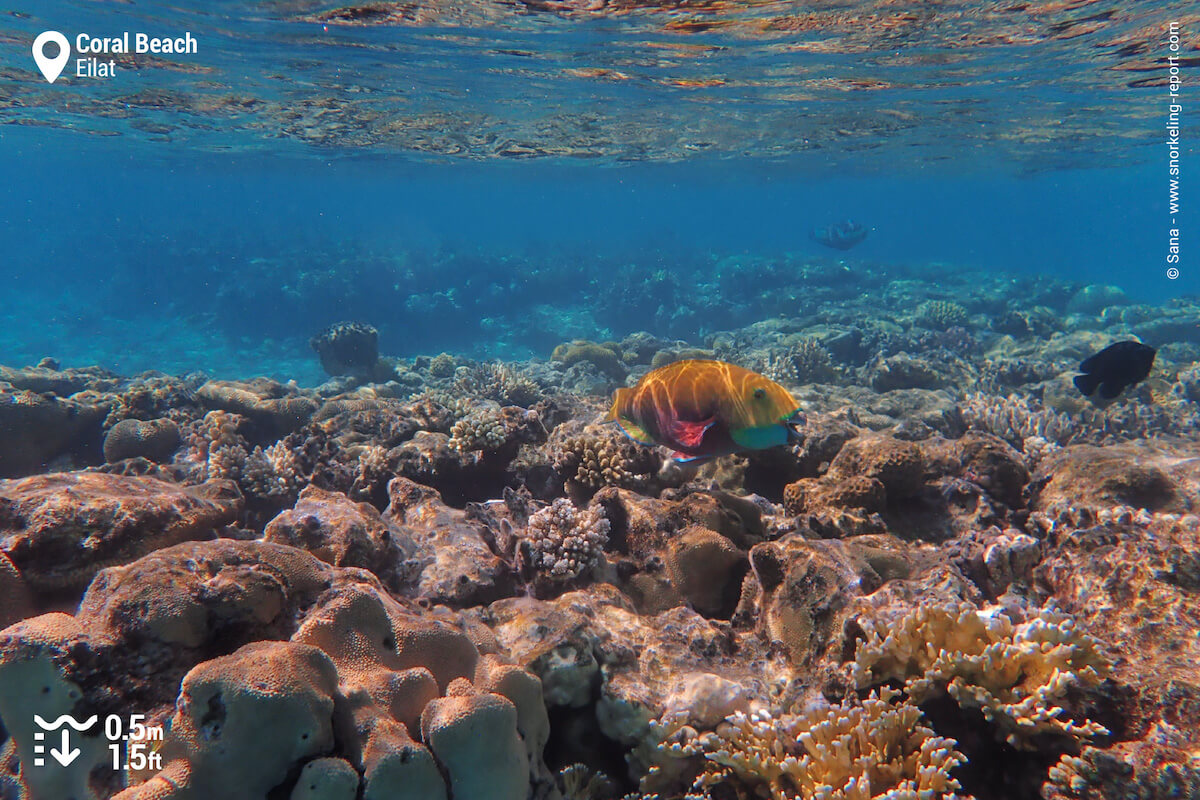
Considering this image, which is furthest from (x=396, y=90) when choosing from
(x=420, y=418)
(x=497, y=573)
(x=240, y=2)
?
(x=497, y=573)

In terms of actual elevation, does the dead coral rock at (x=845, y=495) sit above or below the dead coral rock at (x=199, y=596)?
below

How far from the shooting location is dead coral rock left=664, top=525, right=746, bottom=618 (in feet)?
13.1

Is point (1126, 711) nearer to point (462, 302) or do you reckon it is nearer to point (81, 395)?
point (81, 395)

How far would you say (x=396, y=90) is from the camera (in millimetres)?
19656

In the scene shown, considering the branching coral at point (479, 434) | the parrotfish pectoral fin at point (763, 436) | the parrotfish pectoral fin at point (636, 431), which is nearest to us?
the parrotfish pectoral fin at point (763, 436)

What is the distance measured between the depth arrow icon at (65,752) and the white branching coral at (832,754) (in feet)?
7.63

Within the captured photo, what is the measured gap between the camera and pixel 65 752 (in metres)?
1.95

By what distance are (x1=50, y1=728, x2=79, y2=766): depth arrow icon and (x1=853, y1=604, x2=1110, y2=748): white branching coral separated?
128 inches

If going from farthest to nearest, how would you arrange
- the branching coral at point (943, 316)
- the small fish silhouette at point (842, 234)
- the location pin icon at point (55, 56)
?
the branching coral at point (943, 316) → the small fish silhouette at point (842, 234) → the location pin icon at point (55, 56)

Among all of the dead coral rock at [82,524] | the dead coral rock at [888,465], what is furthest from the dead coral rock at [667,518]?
the dead coral rock at [82,524]

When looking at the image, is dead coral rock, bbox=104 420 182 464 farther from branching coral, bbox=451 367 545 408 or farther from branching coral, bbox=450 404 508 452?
branching coral, bbox=451 367 545 408

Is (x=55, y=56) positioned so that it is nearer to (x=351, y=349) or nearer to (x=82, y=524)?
(x=351, y=349)

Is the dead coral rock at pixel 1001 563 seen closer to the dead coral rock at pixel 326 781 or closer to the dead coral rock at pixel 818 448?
the dead coral rock at pixel 818 448

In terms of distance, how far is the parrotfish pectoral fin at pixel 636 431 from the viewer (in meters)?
3.56
